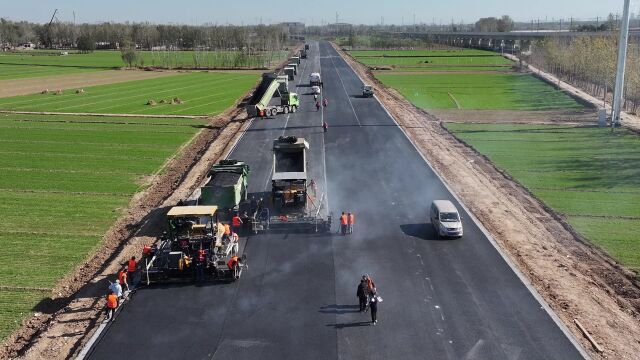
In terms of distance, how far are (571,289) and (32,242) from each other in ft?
A: 95.4

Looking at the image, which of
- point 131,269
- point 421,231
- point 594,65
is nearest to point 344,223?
point 421,231

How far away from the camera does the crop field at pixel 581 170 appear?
34.7 metres

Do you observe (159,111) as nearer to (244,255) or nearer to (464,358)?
(244,255)

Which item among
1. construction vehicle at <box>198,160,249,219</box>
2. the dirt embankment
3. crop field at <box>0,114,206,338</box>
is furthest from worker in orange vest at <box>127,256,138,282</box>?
the dirt embankment

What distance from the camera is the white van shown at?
105ft

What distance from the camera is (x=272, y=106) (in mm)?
77250

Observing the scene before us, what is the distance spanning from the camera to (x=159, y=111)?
263 feet

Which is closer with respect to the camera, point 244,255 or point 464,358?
point 464,358

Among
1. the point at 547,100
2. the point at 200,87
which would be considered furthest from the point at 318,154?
→ the point at 200,87

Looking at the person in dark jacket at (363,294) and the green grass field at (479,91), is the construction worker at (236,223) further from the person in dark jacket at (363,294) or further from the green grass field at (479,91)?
the green grass field at (479,91)

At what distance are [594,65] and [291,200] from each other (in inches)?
2994

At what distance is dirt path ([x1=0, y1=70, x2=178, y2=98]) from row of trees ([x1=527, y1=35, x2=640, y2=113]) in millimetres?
87611

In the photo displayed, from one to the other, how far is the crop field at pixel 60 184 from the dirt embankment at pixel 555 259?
23.7 metres

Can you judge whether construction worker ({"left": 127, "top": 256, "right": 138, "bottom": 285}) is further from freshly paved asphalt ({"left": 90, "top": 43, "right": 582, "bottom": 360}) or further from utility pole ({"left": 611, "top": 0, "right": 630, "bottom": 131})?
utility pole ({"left": 611, "top": 0, "right": 630, "bottom": 131})
